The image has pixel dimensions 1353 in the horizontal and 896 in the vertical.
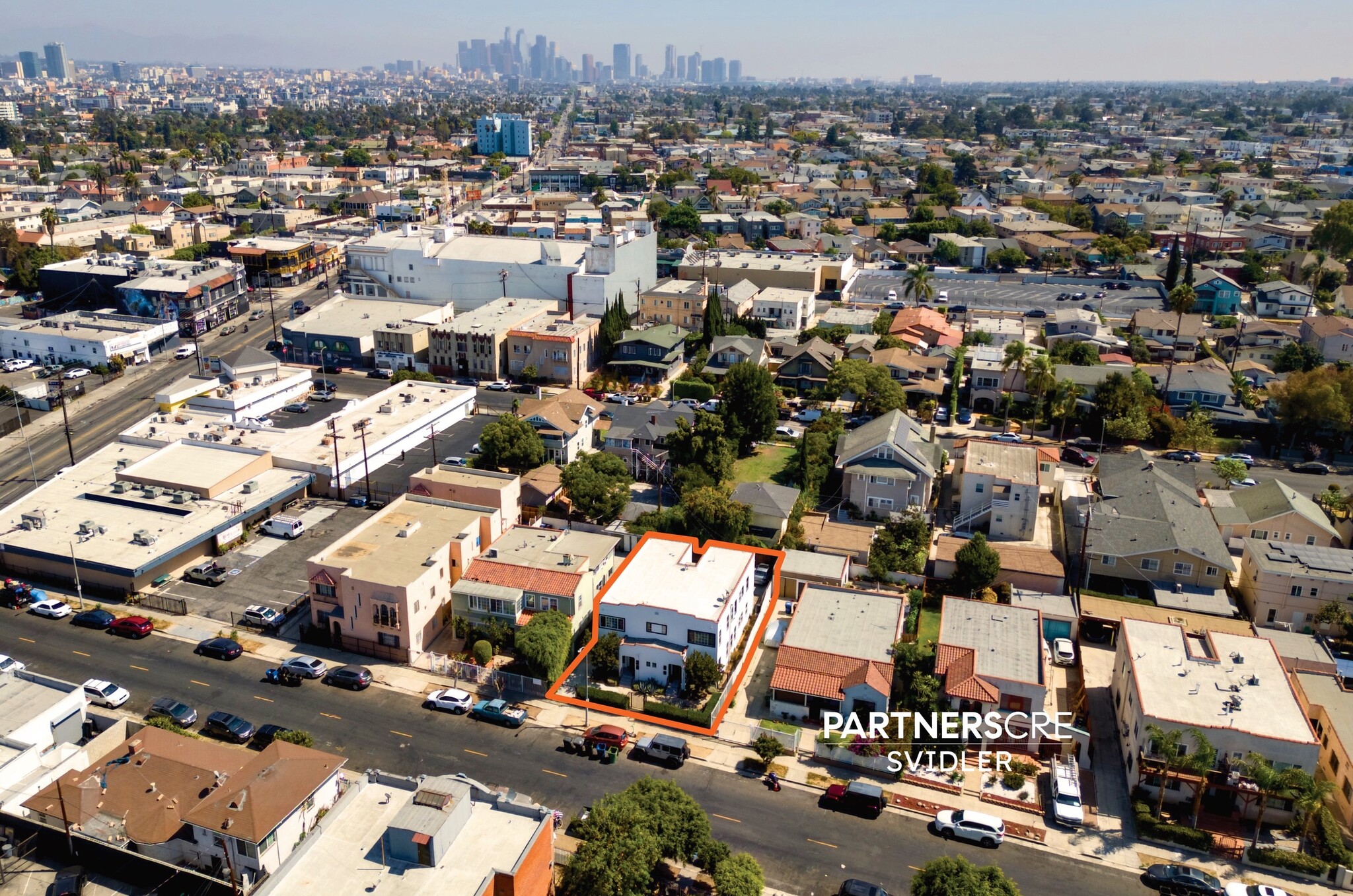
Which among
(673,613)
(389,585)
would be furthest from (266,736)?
(673,613)

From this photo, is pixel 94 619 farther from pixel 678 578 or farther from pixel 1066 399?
pixel 1066 399

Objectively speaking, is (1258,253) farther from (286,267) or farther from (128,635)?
(128,635)

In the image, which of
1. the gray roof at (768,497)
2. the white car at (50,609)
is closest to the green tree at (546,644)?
the gray roof at (768,497)

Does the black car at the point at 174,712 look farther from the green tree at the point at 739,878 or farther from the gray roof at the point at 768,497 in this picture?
the gray roof at the point at 768,497

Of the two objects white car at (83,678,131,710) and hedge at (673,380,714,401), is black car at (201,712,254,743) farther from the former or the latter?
hedge at (673,380,714,401)

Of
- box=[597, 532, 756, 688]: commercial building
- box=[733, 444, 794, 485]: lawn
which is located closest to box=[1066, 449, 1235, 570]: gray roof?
box=[733, 444, 794, 485]: lawn

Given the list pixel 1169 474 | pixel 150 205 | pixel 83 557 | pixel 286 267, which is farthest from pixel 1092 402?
pixel 150 205
